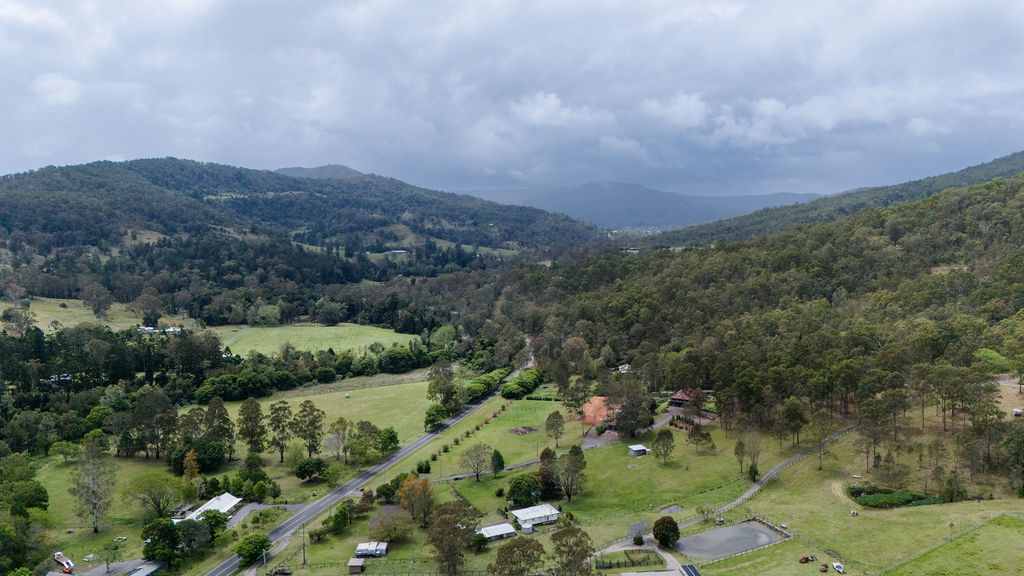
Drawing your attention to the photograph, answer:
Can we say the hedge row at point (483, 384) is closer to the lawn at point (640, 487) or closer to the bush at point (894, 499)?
the lawn at point (640, 487)

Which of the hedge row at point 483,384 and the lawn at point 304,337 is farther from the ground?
the lawn at point 304,337

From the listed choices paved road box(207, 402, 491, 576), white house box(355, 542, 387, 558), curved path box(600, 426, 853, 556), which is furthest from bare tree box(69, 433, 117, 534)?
curved path box(600, 426, 853, 556)

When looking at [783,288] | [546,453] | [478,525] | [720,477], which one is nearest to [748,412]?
[720,477]

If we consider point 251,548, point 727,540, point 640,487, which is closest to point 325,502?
point 251,548

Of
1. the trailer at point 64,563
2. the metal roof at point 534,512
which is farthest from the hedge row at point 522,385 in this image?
the trailer at point 64,563

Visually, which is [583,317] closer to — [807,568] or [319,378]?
[319,378]

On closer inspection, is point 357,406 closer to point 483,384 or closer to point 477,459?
point 483,384

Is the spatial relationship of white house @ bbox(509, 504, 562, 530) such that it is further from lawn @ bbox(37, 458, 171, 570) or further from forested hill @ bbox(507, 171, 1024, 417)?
lawn @ bbox(37, 458, 171, 570)
